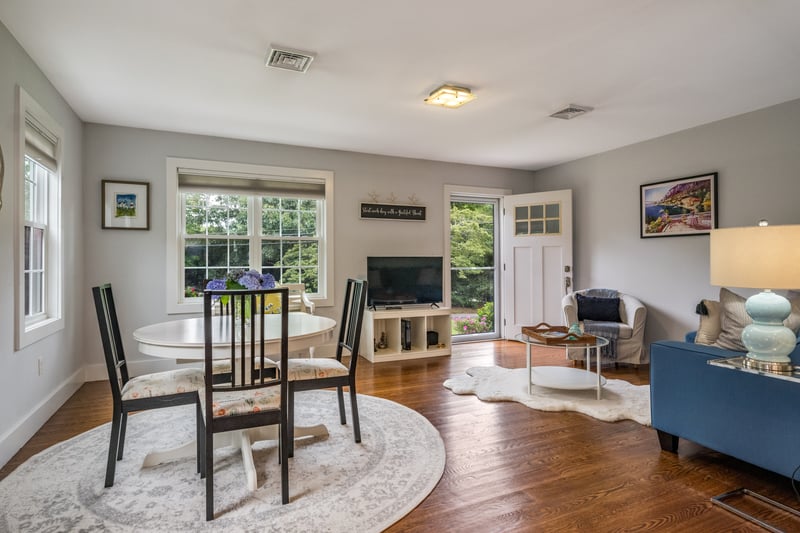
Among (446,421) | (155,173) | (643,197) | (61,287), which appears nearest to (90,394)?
(61,287)

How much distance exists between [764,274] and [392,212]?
3.89 meters

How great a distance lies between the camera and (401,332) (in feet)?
16.5

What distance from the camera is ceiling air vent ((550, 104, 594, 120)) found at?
3691 mm

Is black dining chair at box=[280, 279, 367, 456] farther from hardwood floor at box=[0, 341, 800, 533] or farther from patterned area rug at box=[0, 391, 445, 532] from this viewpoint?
hardwood floor at box=[0, 341, 800, 533]

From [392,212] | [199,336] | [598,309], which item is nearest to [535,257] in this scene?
[598,309]

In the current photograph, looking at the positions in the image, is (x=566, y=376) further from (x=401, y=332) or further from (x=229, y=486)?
(x=229, y=486)

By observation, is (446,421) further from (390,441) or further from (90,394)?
(90,394)

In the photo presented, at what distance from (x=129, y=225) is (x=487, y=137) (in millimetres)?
3643

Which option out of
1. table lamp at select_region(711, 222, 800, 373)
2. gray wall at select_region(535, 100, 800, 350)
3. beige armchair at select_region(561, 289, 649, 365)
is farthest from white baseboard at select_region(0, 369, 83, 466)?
gray wall at select_region(535, 100, 800, 350)

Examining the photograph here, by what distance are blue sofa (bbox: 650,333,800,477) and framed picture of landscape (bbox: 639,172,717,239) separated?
2.28 m

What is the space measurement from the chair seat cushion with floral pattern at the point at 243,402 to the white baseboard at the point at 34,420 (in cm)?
127

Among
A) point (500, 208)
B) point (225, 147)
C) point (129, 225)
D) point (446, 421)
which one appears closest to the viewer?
point (446, 421)

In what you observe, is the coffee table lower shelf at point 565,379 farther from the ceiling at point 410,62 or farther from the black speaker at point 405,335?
the ceiling at point 410,62

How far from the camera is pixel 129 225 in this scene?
13.8 feet
